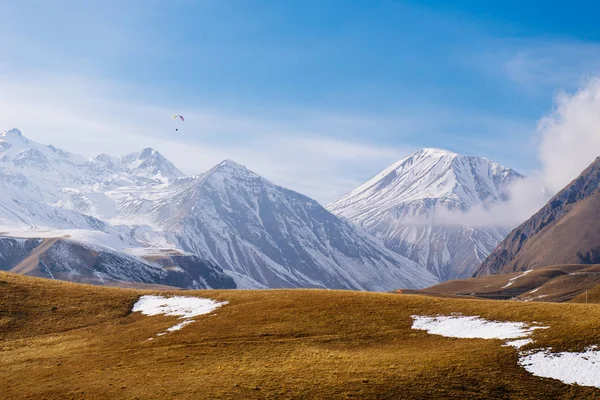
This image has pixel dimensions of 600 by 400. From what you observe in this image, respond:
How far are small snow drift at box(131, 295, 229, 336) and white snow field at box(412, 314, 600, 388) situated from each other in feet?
85.2

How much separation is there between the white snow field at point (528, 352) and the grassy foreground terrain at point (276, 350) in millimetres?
972

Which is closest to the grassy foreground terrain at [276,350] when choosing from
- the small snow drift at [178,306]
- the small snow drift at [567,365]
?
the small snow drift at [567,365]

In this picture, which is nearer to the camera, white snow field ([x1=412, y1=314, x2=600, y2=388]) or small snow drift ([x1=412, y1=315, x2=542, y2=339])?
white snow field ([x1=412, y1=314, x2=600, y2=388])

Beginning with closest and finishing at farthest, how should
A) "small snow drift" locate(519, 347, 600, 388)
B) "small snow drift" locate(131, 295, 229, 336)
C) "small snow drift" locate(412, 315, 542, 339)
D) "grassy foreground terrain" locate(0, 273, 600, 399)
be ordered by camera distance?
"small snow drift" locate(519, 347, 600, 388) → "grassy foreground terrain" locate(0, 273, 600, 399) → "small snow drift" locate(412, 315, 542, 339) → "small snow drift" locate(131, 295, 229, 336)

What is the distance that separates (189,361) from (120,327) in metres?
19.3

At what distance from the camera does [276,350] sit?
53.0 meters

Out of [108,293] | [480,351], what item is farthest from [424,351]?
[108,293]

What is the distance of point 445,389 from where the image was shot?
135ft

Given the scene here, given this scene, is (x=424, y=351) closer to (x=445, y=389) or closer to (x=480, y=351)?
(x=480, y=351)

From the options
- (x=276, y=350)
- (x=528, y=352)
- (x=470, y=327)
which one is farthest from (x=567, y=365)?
(x=276, y=350)

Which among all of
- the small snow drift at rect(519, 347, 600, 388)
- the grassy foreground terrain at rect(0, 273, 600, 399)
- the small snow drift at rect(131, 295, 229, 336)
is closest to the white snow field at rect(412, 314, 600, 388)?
the small snow drift at rect(519, 347, 600, 388)

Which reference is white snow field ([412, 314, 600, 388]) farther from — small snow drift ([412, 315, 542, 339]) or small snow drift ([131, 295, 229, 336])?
small snow drift ([131, 295, 229, 336])

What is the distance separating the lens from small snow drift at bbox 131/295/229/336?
69125 millimetres

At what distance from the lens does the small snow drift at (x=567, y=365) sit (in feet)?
135
